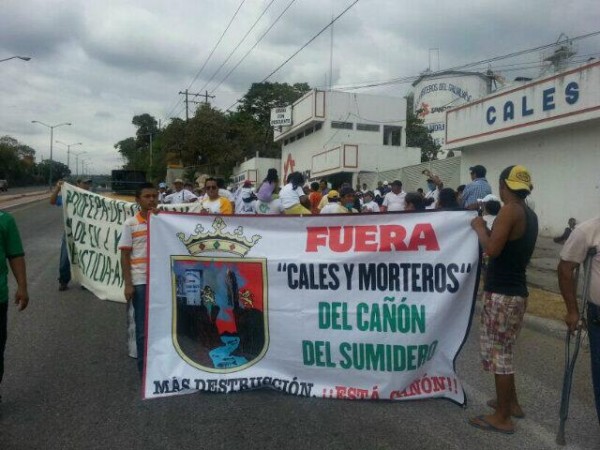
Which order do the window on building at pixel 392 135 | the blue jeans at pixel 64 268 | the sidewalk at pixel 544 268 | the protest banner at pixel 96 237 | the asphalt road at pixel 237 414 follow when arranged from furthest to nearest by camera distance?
1. the window on building at pixel 392 135
2. the sidewalk at pixel 544 268
3. the blue jeans at pixel 64 268
4. the protest banner at pixel 96 237
5. the asphalt road at pixel 237 414

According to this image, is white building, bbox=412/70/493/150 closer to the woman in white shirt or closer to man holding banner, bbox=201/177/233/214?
the woman in white shirt

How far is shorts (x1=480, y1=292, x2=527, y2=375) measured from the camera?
3.47 meters

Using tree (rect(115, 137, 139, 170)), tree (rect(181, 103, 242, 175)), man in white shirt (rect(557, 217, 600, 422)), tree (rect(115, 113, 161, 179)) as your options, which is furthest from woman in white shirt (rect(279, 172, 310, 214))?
tree (rect(115, 137, 139, 170))

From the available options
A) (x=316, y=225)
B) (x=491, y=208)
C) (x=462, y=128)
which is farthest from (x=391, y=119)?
(x=316, y=225)

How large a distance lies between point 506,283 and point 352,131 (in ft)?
97.8

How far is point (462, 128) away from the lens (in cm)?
1797

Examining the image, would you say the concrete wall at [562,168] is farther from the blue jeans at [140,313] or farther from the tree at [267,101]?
the tree at [267,101]

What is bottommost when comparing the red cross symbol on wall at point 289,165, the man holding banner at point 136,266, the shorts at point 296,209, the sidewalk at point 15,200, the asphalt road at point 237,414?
the asphalt road at point 237,414

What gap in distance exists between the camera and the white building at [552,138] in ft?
41.8

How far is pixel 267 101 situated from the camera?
55.5 m

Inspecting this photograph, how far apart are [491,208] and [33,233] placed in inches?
575

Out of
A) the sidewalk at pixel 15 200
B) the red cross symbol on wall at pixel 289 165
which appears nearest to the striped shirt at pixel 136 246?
the sidewalk at pixel 15 200

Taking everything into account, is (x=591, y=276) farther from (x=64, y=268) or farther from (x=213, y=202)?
(x=64, y=268)

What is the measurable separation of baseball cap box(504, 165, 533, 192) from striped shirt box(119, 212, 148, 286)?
2781 mm
